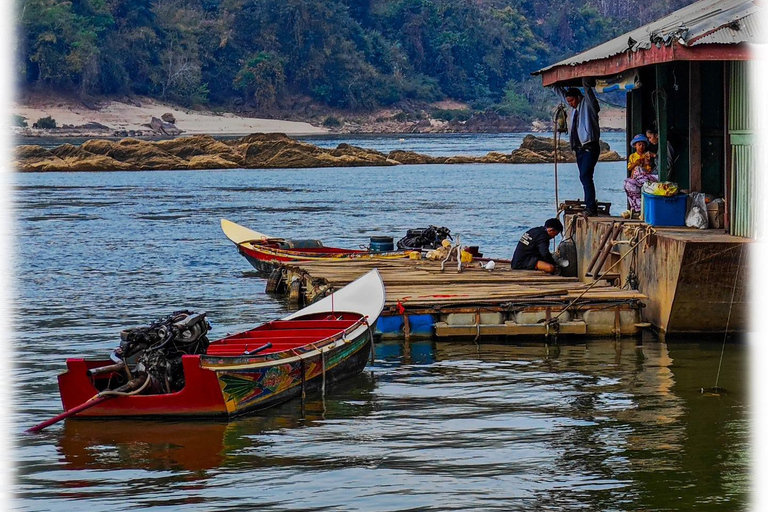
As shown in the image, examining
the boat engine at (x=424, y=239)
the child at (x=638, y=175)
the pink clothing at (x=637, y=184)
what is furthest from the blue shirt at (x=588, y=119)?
the boat engine at (x=424, y=239)

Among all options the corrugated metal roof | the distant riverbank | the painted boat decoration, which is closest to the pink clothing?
the corrugated metal roof

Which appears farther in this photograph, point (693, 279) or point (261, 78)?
point (261, 78)

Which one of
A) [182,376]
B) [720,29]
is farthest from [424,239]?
[182,376]

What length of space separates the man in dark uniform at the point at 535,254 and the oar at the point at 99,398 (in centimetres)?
852

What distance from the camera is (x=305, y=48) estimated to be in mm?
127938

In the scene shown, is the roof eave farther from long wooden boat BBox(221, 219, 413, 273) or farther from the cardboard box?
long wooden boat BBox(221, 219, 413, 273)

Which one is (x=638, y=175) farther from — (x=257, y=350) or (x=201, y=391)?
(x=201, y=391)

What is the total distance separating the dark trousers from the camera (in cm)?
1952

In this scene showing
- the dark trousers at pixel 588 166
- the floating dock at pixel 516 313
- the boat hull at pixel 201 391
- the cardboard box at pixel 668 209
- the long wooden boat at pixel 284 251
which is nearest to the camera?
the boat hull at pixel 201 391

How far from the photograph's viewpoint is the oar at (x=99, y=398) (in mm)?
12375

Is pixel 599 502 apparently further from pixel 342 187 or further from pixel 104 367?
pixel 342 187

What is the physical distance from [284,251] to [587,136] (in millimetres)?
7483

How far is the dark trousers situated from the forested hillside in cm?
9471

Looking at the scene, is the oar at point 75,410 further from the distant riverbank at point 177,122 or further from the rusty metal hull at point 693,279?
the distant riverbank at point 177,122
